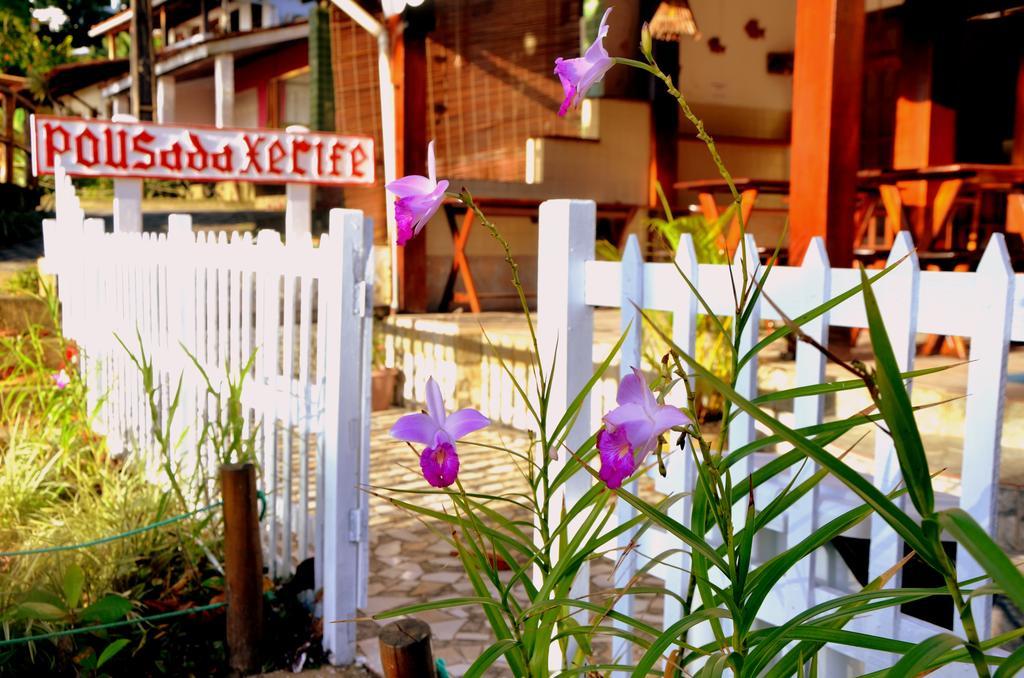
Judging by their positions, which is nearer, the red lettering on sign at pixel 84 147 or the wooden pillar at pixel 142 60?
the red lettering on sign at pixel 84 147

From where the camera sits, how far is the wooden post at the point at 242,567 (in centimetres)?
268

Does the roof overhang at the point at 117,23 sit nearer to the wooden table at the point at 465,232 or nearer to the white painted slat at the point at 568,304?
the wooden table at the point at 465,232

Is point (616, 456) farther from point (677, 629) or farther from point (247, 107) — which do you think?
point (247, 107)

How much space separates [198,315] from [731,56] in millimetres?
6264

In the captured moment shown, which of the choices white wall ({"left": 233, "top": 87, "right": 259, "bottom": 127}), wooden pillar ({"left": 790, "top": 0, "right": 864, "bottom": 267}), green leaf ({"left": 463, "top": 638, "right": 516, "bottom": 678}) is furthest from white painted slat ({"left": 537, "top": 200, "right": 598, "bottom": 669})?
white wall ({"left": 233, "top": 87, "right": 259, "bottom": 127})

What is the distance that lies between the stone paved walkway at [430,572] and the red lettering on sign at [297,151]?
177cm

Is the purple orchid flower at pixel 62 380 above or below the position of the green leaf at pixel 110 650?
above

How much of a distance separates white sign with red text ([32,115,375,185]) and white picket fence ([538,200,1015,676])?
151 inches

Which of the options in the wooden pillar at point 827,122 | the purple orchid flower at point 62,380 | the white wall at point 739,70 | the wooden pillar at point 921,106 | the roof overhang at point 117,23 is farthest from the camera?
the roof overhang at point 117,23

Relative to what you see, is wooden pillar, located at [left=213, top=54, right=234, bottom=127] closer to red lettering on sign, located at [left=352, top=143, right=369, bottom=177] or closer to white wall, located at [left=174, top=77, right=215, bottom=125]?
white wall, located at [left=174, top=77, right=215, bottom=125]

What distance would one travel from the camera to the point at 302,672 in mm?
2717

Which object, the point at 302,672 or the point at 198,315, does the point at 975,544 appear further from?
the point at 198,315

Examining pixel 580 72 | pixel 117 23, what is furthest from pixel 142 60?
pixel 580 72

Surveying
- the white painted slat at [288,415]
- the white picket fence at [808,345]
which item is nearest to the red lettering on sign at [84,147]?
the white painted slat at [288,415]
